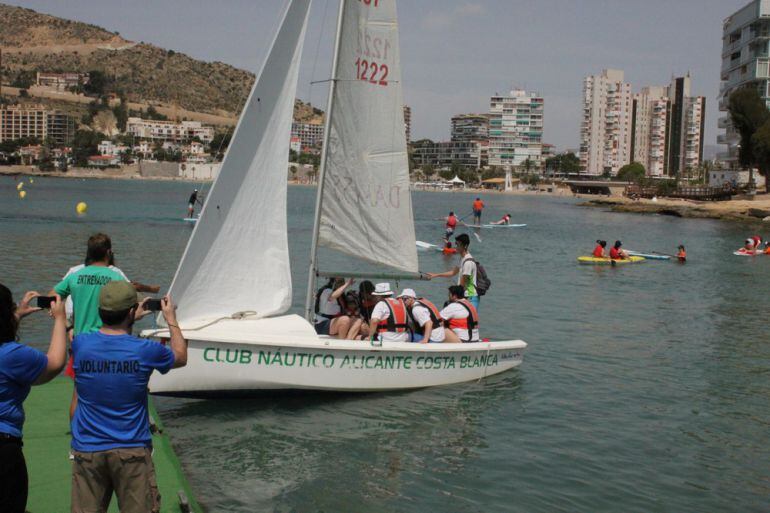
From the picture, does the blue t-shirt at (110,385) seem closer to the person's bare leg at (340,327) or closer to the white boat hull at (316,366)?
the white boat hull at (316,366)

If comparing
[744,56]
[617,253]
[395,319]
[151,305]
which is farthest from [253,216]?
[744,56]

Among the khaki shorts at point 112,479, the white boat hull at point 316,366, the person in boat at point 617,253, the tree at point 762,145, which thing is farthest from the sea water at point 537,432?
the tree at point 762,145

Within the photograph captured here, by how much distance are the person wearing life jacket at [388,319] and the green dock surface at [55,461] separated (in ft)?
12.8

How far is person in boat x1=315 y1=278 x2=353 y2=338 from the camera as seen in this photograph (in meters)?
13.5

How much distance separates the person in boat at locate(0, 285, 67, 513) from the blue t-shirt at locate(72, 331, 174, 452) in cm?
19

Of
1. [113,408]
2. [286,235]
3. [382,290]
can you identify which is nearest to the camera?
[113,408]

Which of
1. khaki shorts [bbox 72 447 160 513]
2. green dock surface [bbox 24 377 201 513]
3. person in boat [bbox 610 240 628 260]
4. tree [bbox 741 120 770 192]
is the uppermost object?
tree [bbox 741 120 770 192]

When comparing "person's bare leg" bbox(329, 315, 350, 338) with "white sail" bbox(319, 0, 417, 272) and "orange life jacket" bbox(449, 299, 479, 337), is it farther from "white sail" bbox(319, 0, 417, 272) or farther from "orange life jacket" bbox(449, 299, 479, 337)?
"orange life jacket" bbox(449, 299, 479, 337)

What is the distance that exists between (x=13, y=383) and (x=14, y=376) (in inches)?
2.7

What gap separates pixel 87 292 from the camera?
25.1 feet

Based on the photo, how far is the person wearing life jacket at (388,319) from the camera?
13.2 meters

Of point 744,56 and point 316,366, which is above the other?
point 744,56

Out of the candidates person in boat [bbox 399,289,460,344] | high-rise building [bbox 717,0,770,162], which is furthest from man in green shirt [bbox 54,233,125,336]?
high-rise building [bbox 717,0,770,162]

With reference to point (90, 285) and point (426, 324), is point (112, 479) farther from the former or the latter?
point (426, 324)
